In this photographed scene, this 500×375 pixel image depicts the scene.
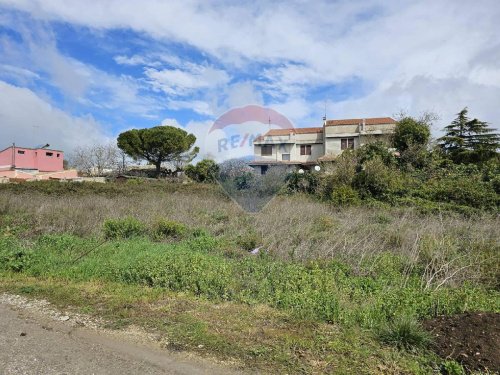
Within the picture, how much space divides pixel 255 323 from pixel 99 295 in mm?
2423

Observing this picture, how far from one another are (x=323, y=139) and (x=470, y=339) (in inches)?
1445

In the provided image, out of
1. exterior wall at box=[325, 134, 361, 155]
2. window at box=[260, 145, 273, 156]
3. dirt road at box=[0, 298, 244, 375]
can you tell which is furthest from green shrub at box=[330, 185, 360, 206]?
exterior wall at box=[325, 134, 361, 155]

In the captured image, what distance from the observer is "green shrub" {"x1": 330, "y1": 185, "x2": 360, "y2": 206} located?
14746mm

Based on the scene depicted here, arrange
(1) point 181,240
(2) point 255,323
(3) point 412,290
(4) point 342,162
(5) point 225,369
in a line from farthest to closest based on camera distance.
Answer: (4) point 342,162
(1) point 181,240
(3) point 412,290
(2) point 255,323
(5) point 225,369

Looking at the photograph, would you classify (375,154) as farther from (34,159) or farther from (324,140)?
(34,159)

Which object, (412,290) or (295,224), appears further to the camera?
(295,224)

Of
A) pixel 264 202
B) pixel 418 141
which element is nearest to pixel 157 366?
pixel 264 202

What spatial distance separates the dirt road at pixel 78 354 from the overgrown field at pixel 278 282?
0.29 m

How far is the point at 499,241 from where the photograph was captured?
6887mm

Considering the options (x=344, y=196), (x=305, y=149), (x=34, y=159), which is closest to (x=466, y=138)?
(x=305, y=149)

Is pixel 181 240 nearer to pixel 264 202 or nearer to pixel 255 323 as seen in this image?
pixel 264 202

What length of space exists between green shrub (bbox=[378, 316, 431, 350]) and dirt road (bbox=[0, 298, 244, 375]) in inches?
62.7

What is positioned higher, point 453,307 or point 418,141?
point 418,141

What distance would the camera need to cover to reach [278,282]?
4969 millimetres
